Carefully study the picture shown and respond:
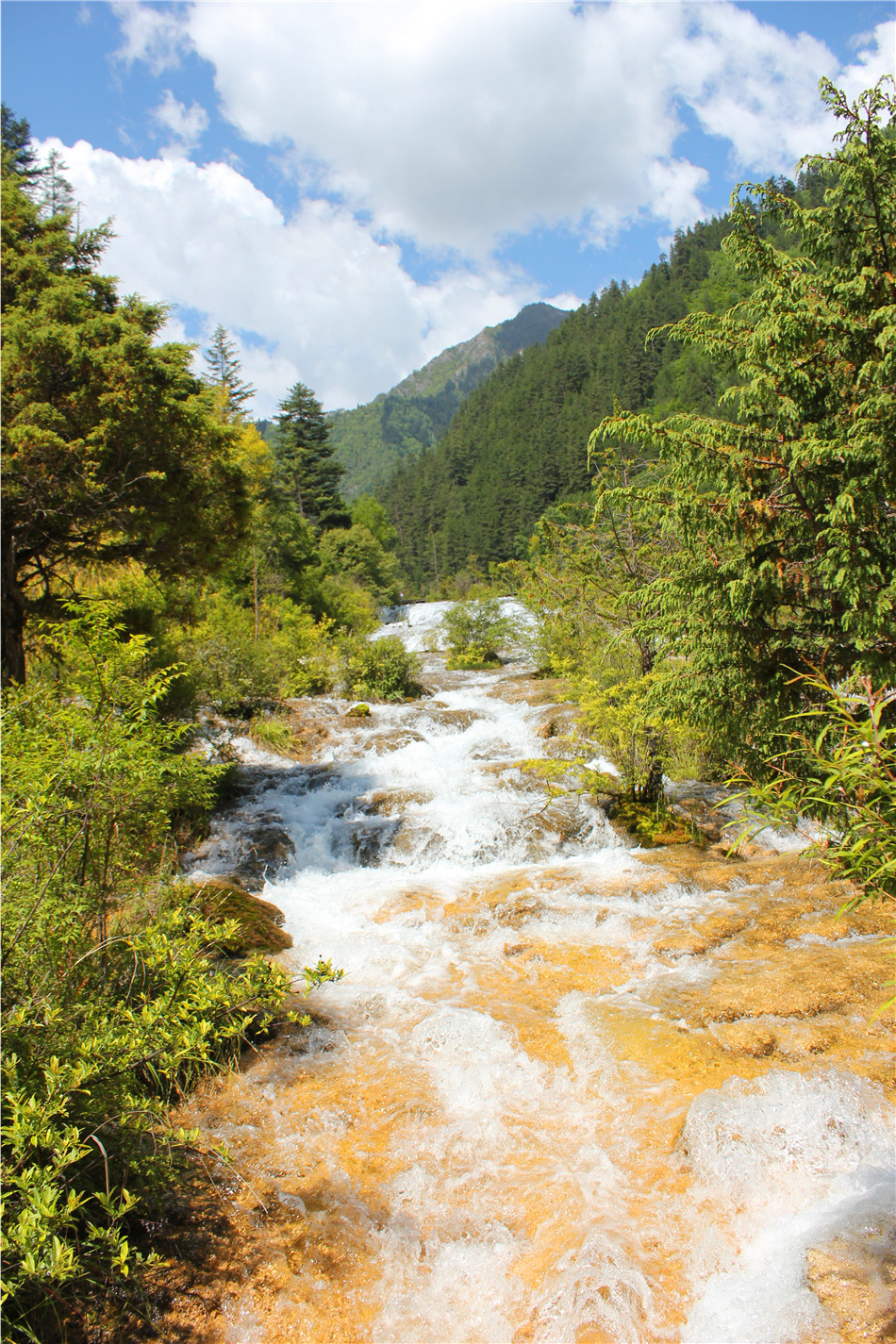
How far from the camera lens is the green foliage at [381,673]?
699 inches

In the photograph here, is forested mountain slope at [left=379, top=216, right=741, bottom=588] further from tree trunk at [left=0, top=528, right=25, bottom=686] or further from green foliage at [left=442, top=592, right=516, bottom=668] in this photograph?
tree trunk at [left=0, top=528, right=25, bottom=686]

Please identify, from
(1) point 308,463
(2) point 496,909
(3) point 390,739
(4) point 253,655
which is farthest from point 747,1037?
(1) point 308,463

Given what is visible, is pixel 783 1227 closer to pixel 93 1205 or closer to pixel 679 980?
pixel 679 980

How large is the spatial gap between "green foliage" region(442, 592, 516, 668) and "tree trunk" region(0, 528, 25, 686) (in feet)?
53.4

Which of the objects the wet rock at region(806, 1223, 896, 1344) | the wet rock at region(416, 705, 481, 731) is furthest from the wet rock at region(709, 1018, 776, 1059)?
the wet rock at region(416, 705, 481, 731)

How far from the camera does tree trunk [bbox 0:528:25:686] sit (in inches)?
329

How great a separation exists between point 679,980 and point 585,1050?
53.1 inches

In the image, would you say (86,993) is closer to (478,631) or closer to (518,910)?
(518,910)

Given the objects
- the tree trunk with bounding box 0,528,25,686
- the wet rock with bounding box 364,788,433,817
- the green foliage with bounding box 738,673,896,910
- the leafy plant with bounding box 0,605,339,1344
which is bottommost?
the wet rock with bounding box 364,788,433,817

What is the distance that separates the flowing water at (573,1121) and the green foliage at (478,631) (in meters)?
16.0

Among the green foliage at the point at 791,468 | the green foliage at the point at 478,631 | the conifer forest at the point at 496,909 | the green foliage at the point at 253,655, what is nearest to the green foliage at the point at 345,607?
the green foliage at the point at 478,631

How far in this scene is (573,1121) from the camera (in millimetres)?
4371

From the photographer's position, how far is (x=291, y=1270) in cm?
→ 324

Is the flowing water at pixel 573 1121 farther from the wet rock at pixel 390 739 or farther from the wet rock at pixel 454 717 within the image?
the wet rock at pixel 454 717
